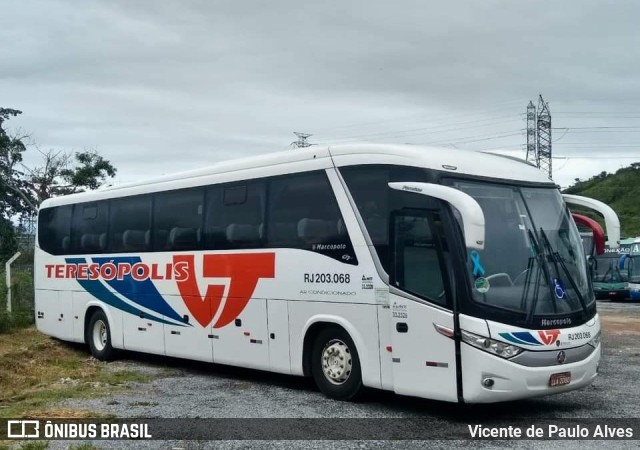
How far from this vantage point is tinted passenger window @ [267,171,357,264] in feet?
34.1

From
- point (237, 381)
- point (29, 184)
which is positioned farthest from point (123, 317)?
point (29, 184)

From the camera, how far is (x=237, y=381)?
1250 cm

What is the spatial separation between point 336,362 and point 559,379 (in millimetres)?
2917

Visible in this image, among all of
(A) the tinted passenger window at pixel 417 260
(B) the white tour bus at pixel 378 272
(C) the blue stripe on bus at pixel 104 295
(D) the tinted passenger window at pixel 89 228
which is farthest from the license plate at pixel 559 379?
(D) the tinted passenger window at pixel 89 228

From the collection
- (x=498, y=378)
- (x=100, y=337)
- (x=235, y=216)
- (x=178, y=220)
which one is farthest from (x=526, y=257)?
(x=100, y=337)

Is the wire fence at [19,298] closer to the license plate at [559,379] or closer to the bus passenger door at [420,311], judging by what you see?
the bus passenger door at [420,311]

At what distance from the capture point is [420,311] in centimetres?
918

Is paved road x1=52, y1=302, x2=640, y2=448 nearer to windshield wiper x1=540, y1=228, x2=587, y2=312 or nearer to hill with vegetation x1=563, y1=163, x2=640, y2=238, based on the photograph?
windshield wiper x1=540, y1=228, x2=587, y2=312

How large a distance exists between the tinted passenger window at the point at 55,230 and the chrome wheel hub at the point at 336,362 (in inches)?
319

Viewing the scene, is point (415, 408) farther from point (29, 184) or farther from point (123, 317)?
point (29, 184)

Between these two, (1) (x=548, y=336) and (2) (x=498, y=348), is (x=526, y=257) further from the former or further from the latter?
(2) (x=498, y=348)

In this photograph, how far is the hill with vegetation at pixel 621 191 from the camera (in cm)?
7006

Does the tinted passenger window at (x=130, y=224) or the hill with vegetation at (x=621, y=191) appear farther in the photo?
the hill with vegetation at (x=621, y=191)

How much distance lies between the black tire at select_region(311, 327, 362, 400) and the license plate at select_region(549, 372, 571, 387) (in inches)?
94.7
